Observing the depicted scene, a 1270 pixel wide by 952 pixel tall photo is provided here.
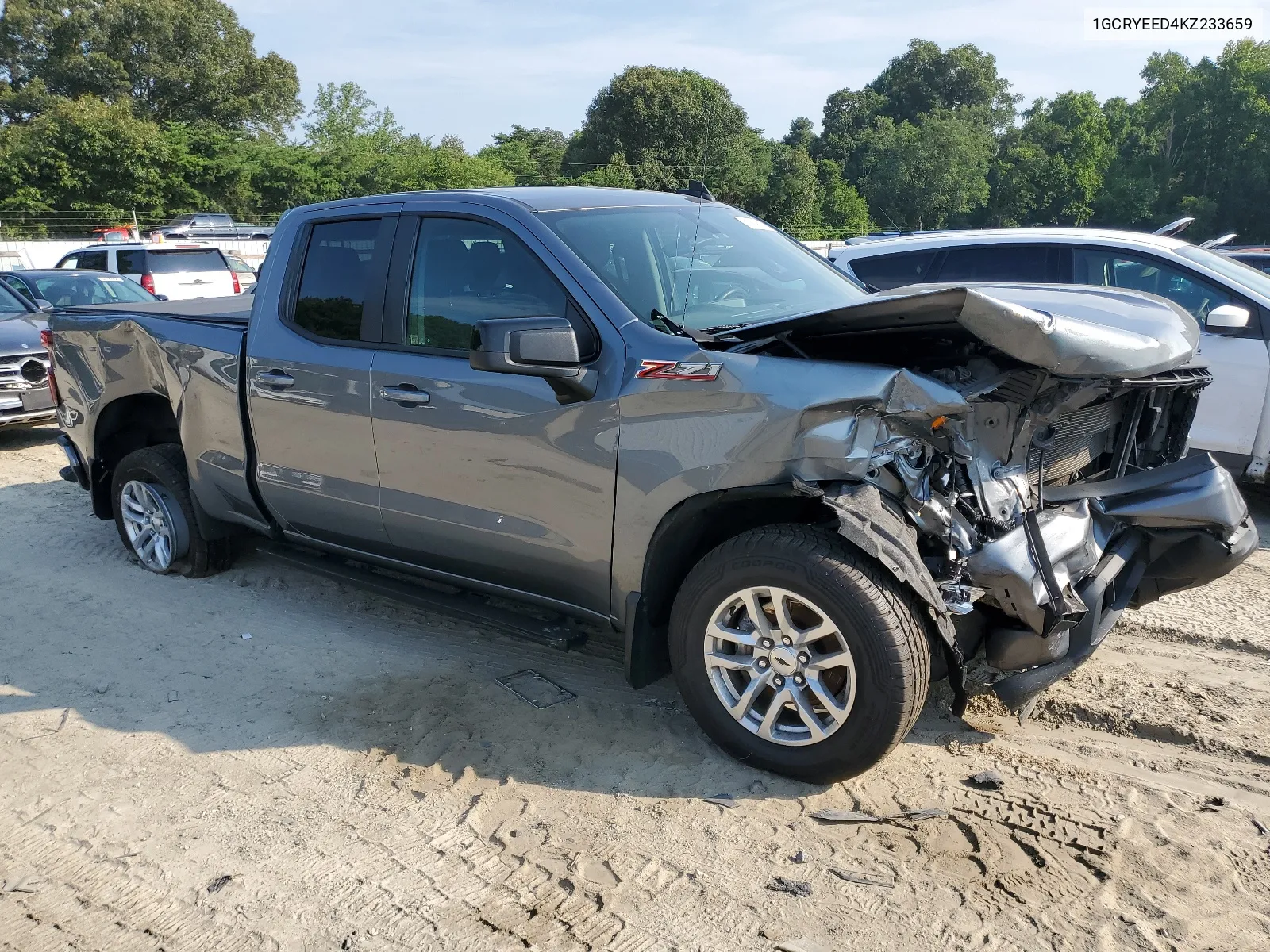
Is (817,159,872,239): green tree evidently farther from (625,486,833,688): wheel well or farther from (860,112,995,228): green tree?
(625,486,833,688): wheel well

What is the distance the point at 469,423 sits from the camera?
3867 millimetres

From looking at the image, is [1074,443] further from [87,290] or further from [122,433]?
[87,290]

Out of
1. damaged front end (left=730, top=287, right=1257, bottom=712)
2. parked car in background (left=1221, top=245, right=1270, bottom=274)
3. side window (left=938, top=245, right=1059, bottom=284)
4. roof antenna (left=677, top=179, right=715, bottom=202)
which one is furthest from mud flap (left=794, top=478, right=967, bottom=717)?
parked car in background (left=1221, top=245, right=1270, bottom=274)

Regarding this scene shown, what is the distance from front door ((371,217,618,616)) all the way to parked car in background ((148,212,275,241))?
24.4m

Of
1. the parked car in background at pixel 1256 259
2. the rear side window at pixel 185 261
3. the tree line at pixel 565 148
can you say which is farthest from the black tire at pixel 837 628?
the tree line at pixel 565 148

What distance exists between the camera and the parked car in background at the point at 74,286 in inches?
445

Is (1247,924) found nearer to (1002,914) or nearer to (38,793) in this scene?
(1002,914)

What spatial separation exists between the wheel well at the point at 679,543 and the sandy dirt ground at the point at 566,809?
41cm

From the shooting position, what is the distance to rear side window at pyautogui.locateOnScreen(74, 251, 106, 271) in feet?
52.6

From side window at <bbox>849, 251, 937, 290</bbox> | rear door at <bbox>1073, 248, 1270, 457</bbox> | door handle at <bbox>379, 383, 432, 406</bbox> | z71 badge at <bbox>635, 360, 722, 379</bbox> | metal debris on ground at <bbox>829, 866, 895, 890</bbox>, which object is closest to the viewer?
metal debris on ground at <bbox>829, 866, 895, 890</bbox>

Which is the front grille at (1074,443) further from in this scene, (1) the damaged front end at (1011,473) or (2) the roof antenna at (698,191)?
(2) the roof antenna at (698,191)

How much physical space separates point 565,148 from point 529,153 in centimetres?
453

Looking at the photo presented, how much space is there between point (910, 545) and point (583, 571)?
4.06 feet

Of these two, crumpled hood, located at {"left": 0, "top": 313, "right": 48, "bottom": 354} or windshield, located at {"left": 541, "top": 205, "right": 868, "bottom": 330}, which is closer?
windshield, located at {"left": 541, "top": 205, "right": 868, "bottom": 330}
